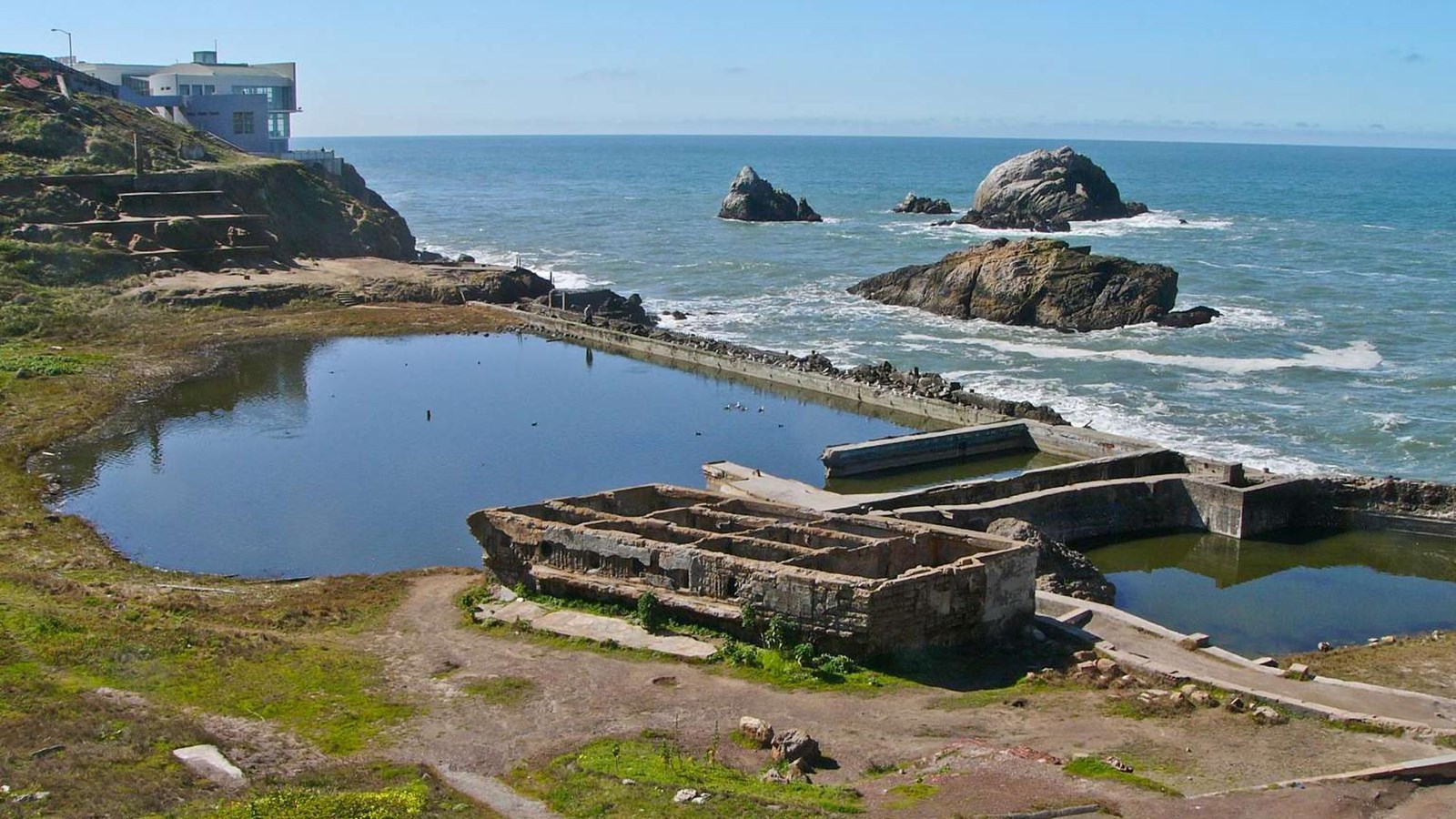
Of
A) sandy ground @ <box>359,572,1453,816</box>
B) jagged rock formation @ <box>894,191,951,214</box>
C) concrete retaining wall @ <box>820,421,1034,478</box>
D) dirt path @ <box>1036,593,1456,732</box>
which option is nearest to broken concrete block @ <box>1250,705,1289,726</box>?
sandy ground @ <box>359,572,1453,816</box>

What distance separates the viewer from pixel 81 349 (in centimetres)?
5094

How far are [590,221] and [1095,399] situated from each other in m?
76.7

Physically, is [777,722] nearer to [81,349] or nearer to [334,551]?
[334,551]

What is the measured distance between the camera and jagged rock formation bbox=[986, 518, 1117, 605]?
27416mm

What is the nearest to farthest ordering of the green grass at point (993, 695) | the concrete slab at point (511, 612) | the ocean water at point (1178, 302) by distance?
the green grass at point (993, 695) < the concrete slab at point (511, 612) < the ocean water at point (1178, 302)

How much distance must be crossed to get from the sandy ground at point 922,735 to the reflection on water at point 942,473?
634 inches

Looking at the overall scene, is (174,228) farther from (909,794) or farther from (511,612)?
(909,794)

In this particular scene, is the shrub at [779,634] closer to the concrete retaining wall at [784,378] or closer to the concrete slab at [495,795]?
the concrete slab at [495,795]

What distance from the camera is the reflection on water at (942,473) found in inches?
1497

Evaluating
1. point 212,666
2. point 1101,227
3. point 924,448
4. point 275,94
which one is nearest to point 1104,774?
point 212,666

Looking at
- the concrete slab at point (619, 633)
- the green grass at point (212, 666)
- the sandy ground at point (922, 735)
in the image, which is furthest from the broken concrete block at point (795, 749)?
the green grass at point (212, 666)

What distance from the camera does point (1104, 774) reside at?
17.9 metres

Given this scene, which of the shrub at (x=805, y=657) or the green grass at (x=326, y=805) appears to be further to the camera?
the shrub at (x=805, y=657)

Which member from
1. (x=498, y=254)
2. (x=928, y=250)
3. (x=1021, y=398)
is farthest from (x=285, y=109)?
(x=1021, y=398)
